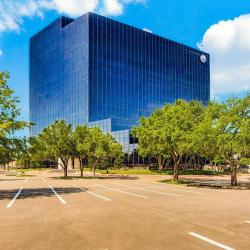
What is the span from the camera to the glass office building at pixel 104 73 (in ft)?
312

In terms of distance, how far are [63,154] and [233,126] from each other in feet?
93.2

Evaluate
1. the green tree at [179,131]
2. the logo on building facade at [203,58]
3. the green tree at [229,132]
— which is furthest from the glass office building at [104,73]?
the green tree at [229,132]

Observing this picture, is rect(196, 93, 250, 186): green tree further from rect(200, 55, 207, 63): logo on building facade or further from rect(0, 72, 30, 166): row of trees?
rect(200, 55, 207, 63): logo on building facade

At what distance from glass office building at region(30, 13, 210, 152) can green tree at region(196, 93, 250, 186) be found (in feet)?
162

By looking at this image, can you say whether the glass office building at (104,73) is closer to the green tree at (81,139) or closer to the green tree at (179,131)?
the green tree at (81,139)

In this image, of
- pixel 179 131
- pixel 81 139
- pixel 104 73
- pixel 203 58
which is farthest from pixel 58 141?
pixel 203 58

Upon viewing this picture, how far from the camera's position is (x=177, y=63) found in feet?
413

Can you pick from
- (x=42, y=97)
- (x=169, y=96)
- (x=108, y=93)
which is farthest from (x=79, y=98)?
(x=169, y=96)

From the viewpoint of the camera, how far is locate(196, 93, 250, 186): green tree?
23.8 m

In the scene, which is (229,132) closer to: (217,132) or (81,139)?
(217,132)

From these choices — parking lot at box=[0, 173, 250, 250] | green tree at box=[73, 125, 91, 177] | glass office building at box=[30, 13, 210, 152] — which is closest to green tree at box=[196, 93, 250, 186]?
parking lot at box=[0, 173, 250, 250]

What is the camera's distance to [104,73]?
9812 cm

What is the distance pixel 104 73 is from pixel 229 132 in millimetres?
77823

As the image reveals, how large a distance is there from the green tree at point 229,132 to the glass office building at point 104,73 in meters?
49.2
